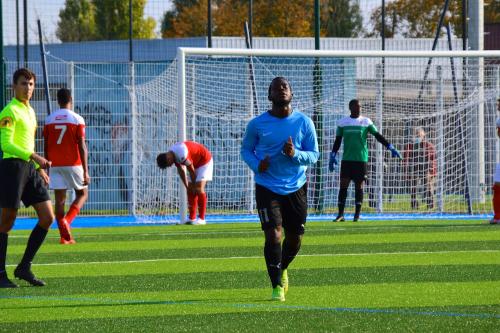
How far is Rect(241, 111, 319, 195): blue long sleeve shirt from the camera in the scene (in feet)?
30.7

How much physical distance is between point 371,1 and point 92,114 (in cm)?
1134

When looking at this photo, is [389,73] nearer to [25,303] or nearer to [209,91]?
[209,91]

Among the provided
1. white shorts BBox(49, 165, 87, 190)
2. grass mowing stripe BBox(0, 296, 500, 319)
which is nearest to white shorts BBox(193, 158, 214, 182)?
white shorts BBox(49, 165, 87, 190)

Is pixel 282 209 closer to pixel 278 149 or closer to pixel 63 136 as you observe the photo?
pixel 278 149

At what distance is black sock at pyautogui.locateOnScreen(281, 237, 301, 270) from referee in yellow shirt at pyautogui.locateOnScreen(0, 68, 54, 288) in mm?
2321

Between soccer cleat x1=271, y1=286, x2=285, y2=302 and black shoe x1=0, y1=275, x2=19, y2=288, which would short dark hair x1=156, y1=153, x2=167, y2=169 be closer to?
black shoe x1=0, y1=275, x2=19, y2=288

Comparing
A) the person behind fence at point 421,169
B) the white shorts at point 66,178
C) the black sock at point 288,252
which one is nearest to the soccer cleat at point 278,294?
the black sock at point 288,252

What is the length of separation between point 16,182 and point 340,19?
46.4 metres

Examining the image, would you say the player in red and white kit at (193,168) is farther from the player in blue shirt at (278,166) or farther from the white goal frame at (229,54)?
the player in blue shirt at (278,166)

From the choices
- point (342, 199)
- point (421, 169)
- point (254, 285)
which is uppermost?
point (421, 169)

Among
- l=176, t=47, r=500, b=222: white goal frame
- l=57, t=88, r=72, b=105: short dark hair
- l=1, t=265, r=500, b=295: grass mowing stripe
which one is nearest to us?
l=1, t=265, r=500, b=295: grass mowing stripe

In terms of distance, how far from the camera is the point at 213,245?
1544cm

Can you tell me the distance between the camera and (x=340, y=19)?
55.7m

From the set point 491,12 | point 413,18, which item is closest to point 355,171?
point 413,18
